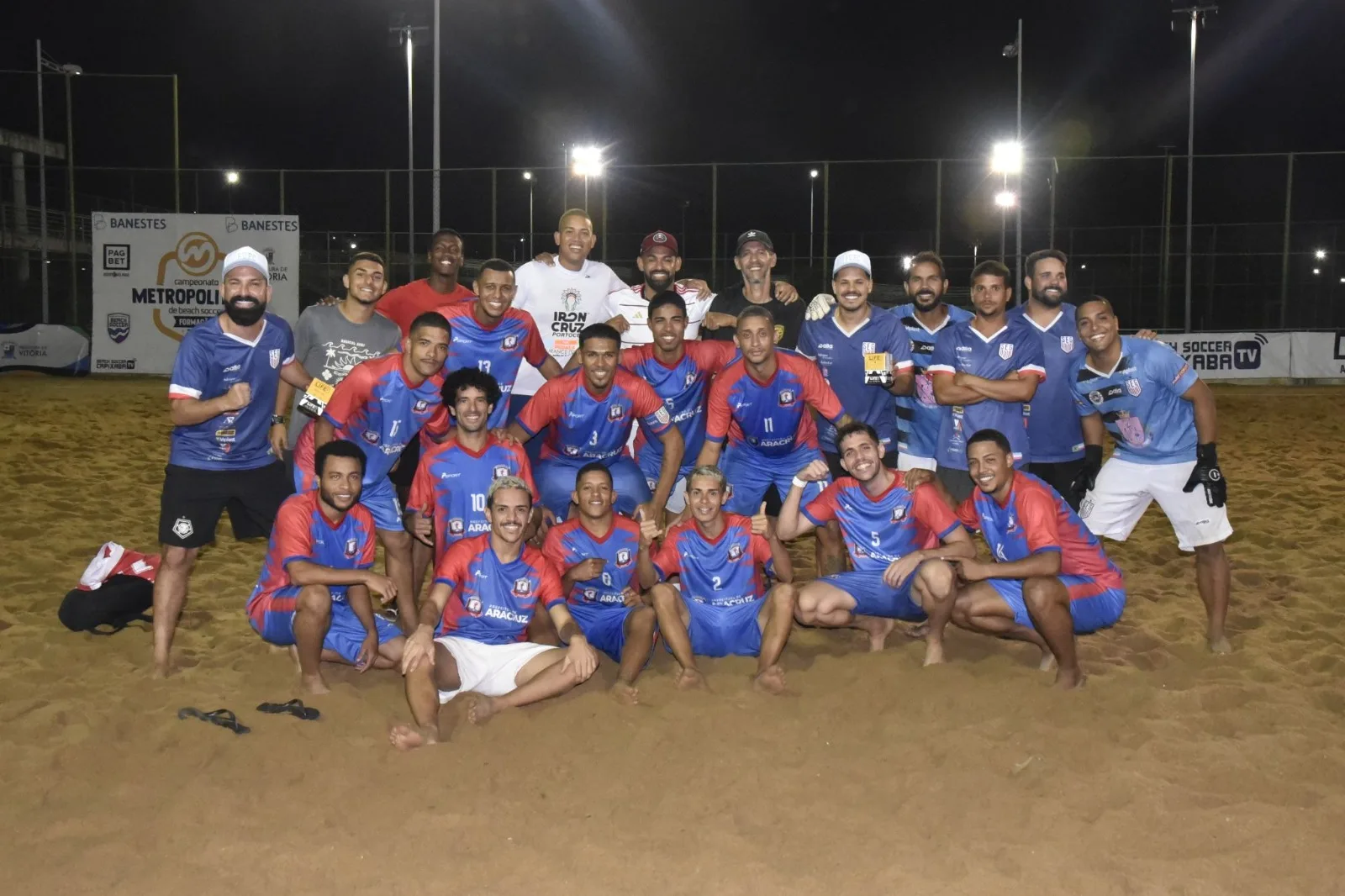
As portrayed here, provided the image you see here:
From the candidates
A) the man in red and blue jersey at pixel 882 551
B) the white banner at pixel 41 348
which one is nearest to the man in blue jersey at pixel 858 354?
the man in red and blue jersey at pixel 882 551

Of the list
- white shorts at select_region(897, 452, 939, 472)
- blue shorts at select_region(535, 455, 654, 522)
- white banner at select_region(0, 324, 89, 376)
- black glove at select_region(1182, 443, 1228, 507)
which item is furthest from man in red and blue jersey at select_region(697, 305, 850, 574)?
white banner at select_region(0, 324, 89, 376)

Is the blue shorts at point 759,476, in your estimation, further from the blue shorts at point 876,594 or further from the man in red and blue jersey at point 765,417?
the blue shorts at point 876,594

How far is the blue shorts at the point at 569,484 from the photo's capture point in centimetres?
655

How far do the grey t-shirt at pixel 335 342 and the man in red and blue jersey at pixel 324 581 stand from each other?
1130mm

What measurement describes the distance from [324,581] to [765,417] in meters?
2.66

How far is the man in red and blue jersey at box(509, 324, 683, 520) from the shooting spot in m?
6.17

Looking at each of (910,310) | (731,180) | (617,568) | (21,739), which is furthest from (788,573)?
(731,180)

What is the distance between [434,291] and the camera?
24.9 feet

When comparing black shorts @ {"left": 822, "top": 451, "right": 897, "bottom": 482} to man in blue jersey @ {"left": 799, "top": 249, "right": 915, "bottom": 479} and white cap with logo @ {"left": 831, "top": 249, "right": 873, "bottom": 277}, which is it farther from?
white cap with logo @ {"left": 831, "top": 249, "right": 873, "bottom": 277}

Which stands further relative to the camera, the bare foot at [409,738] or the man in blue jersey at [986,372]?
the man in blue jersey at [986,372]

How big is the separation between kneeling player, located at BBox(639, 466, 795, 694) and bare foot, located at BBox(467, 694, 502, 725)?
982mm

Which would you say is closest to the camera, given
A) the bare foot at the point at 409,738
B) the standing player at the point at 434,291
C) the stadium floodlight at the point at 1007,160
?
the bare foot at the point at 409,738

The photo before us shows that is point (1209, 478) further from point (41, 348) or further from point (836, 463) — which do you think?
point (41, 348)

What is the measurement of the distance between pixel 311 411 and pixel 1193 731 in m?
4.47
